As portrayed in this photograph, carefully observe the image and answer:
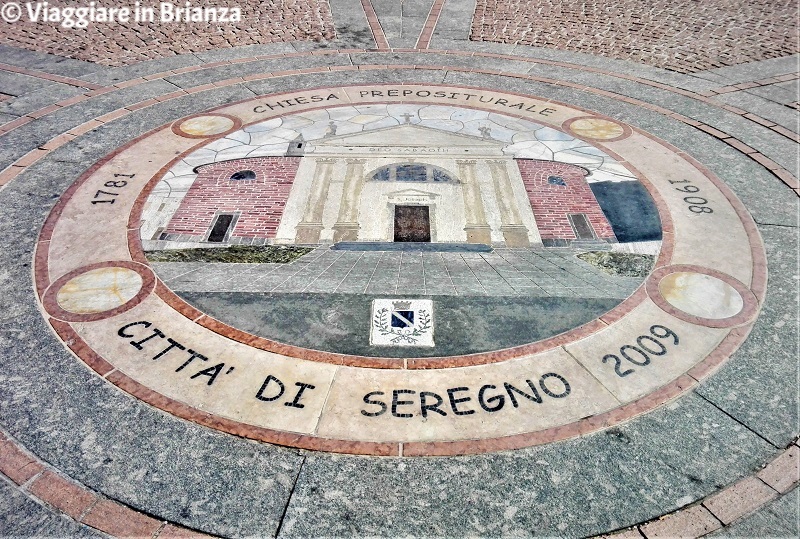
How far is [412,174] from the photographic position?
12.5 meters

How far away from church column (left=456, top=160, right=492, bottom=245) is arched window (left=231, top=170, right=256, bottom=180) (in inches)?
164

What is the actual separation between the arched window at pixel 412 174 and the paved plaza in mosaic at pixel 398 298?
7cm

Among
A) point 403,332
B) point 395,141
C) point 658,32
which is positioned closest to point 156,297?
point 403,332

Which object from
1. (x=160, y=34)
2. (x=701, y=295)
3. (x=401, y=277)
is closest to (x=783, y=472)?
(x=701, y=295)

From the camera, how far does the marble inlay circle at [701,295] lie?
366 inches

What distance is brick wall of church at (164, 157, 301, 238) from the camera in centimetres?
1101

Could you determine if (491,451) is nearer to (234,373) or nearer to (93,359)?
(234,373)

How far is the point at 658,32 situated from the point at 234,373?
58.0 ft

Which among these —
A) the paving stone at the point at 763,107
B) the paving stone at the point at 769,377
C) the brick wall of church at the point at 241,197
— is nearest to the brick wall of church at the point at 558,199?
the paving stone at the point at 769,377

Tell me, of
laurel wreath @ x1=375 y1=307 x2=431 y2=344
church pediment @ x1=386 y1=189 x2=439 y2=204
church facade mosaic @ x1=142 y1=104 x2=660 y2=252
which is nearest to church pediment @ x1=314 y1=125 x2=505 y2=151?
church facade mosaic @ x1=142 y1=104 x2=660 y2=252

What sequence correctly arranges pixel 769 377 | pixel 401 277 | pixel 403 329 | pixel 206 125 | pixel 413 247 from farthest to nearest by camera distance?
1. pixel 206 125
2. pixel 413 247
3. pixel 401 277
4. pixel 403 329
5. pixel 769 377

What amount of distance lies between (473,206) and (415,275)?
2.43m

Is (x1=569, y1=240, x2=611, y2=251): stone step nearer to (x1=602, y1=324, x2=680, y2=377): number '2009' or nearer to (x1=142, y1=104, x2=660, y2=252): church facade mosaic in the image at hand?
(x1=142, y1=104, x2=660, y2=252): church facade mosaic

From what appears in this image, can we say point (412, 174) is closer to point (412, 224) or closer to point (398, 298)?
point (412, 224)
